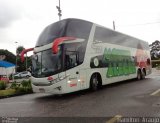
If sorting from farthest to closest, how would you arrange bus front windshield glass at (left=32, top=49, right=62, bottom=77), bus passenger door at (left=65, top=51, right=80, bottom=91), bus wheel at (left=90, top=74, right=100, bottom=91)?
bus wheel at (left=90, top=74, right=100, bottom=91) → bus passenger door at (left=65, top=51, right=80, bottom=91) → bus front windshield glass at (left=32, top=49, right=62, bottom=77)

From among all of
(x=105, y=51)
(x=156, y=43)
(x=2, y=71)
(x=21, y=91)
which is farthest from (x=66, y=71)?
(x=156, y=43)

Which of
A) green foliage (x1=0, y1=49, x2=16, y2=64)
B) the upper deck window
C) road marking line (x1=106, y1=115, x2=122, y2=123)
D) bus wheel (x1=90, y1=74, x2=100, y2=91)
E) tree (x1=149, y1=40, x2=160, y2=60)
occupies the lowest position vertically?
road marking line (x1=106, y1=115, x2=122, y2=123)

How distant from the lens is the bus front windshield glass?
11994 millimetres

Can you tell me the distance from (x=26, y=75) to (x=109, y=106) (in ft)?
Answer: 143

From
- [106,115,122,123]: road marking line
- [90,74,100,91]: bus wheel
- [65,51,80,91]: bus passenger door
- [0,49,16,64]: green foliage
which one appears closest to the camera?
[106,115,122,123]: road marking line

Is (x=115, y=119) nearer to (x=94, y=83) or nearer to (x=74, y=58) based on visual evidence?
(x=74, y=58)

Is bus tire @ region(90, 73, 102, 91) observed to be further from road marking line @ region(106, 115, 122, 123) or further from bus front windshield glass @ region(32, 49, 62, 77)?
road marking line @ region(106, 115, 122, 123)

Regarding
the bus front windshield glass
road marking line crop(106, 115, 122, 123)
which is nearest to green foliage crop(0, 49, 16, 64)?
the bus front windshield glass

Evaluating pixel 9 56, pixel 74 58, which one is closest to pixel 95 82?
pixel 74 58

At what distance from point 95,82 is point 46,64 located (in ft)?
11.3

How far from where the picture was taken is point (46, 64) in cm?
1236

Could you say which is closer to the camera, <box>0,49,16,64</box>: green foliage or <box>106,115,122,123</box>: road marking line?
<box>106,115,122,123</box>: road marking line

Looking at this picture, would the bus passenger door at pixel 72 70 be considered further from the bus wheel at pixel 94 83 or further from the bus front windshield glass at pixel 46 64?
the bus wheel at pixel 94 83

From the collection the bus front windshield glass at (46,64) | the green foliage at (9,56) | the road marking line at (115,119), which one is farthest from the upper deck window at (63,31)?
the green foliage at (9,56)
